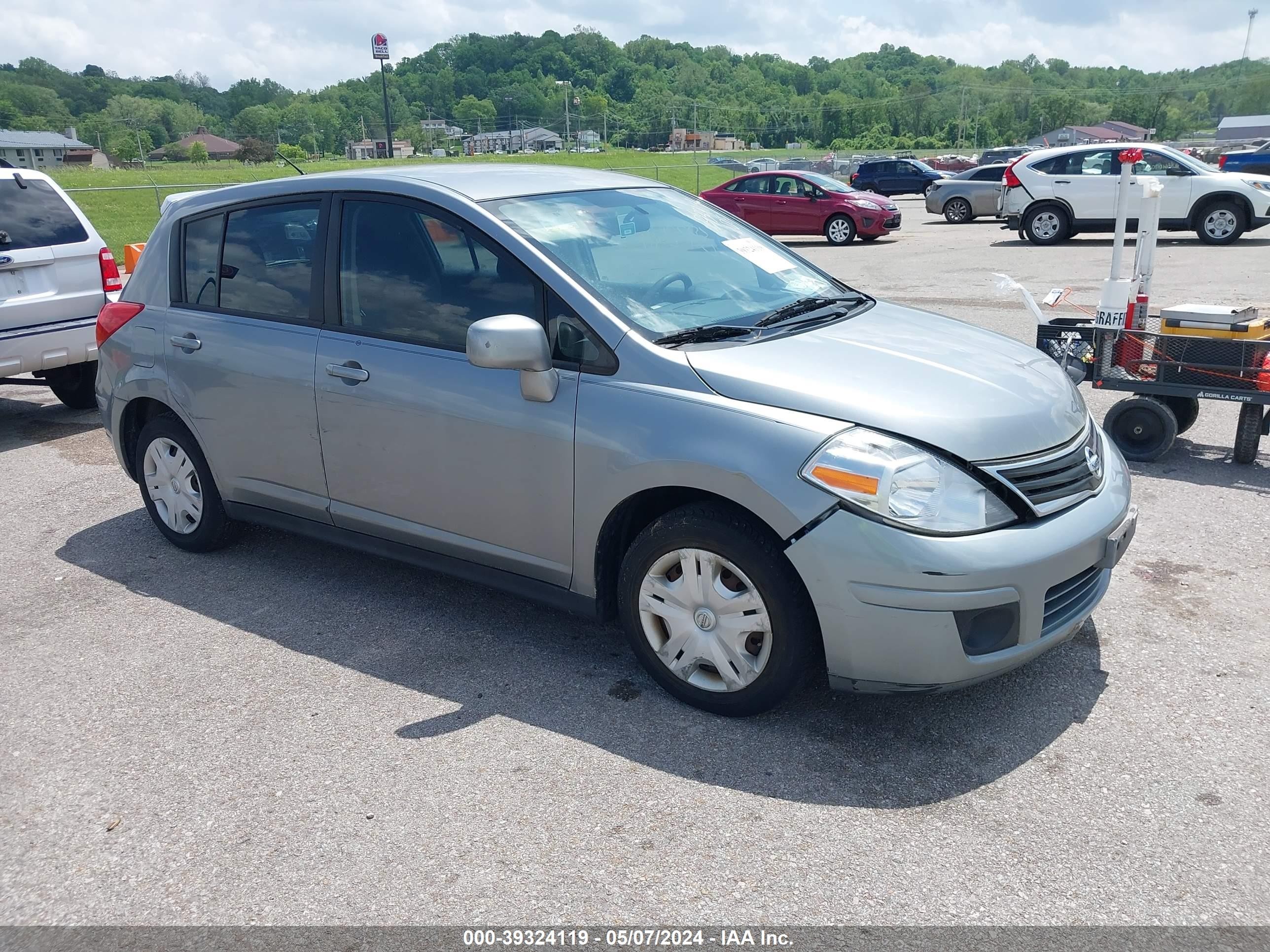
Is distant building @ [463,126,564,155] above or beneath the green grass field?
above

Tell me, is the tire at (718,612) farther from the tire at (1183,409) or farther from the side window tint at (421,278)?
the tire at (1183,409)

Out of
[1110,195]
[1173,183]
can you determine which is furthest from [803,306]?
[1110,195]

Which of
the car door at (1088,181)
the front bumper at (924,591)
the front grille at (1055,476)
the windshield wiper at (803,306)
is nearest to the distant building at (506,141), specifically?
the car door at (1088,181)

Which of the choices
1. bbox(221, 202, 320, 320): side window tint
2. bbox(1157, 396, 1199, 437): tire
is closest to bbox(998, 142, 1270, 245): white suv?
bbox(1157, 396, 1199, 437): tire

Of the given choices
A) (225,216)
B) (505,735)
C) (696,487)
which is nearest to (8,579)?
(225,216)

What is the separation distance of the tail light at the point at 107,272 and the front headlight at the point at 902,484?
6894 mm

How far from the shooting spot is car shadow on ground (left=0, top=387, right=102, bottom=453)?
8.05 m

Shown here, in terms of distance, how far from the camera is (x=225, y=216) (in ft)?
16.2

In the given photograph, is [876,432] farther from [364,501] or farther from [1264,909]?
[364,501]

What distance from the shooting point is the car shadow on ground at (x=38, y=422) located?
8.05 meters

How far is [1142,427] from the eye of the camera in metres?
6.37

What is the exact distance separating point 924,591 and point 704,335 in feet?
3.99

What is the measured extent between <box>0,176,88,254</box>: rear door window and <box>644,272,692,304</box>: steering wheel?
5.92m

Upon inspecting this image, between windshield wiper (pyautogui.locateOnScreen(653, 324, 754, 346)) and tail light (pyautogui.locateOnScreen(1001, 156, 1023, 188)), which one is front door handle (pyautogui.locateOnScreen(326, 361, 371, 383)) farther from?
tail light (pyautogui.locateOnScreen(1001, 156, 1023, 188))
